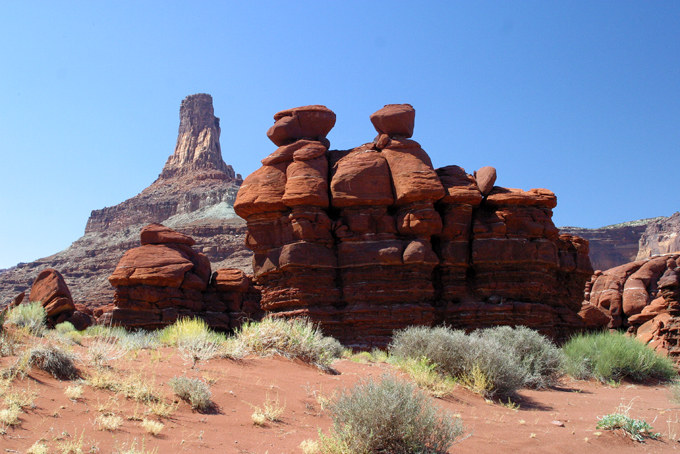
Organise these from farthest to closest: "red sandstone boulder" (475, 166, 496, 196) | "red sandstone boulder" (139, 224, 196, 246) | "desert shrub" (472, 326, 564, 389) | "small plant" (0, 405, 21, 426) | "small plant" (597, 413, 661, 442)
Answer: "red sandstone boulder" (139, 224, 196, 246), "red sandstone boulder" (475, 166, 496, 196), "desert shrub" (472, 326, 564, 389), "small plant" (597, 413, 661, 442), "small plant" (0, 405, 21, 426)

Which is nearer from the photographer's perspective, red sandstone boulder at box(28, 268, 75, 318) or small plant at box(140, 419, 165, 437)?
small plant at box(140, 419, 165, 437)

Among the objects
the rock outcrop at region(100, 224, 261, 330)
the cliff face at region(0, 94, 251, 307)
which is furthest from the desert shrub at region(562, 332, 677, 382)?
the cliff face at region(0, 94, 251, 307)

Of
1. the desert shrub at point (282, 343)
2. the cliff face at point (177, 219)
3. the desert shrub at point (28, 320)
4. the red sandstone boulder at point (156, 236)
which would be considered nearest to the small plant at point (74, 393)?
the desert shrub at point (28, 320)

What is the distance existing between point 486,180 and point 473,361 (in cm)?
1270

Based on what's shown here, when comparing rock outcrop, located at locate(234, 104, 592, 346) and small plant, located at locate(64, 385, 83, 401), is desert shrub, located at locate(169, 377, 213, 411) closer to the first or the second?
small plant, located at locate(64, 385, 83, 401)

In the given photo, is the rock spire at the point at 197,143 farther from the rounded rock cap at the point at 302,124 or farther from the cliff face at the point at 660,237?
the rounded rock cap at the point at 302,124

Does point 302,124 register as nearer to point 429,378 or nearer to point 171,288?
point 171,288

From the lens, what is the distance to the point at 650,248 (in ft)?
326

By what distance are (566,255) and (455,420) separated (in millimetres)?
19261

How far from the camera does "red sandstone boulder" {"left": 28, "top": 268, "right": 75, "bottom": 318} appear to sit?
86.4 feet

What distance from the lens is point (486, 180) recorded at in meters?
21.4

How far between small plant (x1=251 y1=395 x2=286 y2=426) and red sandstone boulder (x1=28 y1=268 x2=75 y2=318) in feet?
74.9

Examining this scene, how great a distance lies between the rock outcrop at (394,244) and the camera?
64.0 ft

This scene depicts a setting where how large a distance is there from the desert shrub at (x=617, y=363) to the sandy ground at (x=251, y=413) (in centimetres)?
309
